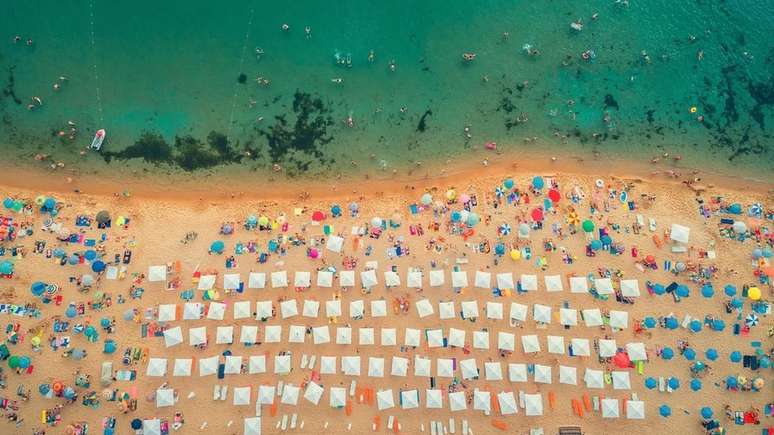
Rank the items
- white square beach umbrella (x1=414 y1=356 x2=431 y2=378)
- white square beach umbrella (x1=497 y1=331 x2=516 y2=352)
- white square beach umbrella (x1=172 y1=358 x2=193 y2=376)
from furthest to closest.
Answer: white square beach umbrella (x1=497 y1=331 x2=516 y2=352)
white square beach umbrella (x1=414 y1=356 x2=431 y2=378)
white square beach umbrella (x1=172 y1=358 x2=193 y2=376)

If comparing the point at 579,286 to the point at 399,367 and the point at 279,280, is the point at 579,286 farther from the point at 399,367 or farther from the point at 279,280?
the point at 279,280

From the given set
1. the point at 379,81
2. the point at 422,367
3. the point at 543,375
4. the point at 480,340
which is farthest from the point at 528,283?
the point at 379,81

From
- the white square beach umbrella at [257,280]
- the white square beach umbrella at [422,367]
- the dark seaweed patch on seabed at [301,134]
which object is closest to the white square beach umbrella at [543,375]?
the white square beach umbrella at [422,367]

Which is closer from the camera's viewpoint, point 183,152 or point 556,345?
point 556,345

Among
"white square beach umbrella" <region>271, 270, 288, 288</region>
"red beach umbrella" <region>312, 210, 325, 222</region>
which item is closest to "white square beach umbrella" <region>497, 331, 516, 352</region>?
"red beach umbrella" <region>312, 210, 325, 222</region>

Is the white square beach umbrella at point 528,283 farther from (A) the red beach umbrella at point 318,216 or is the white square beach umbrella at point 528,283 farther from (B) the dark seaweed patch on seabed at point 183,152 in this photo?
(B) the dark seaweed patch on seabed at point 183,152

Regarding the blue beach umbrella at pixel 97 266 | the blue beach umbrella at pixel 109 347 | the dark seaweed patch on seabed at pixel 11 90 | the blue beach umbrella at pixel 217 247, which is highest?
the dark seaweed patch on seabed at pixel 11 90

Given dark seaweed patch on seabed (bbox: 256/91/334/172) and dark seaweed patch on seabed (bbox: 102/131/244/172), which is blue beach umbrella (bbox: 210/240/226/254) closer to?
dark seaweed patch on seabed (bbox: 102/131/244/172)
